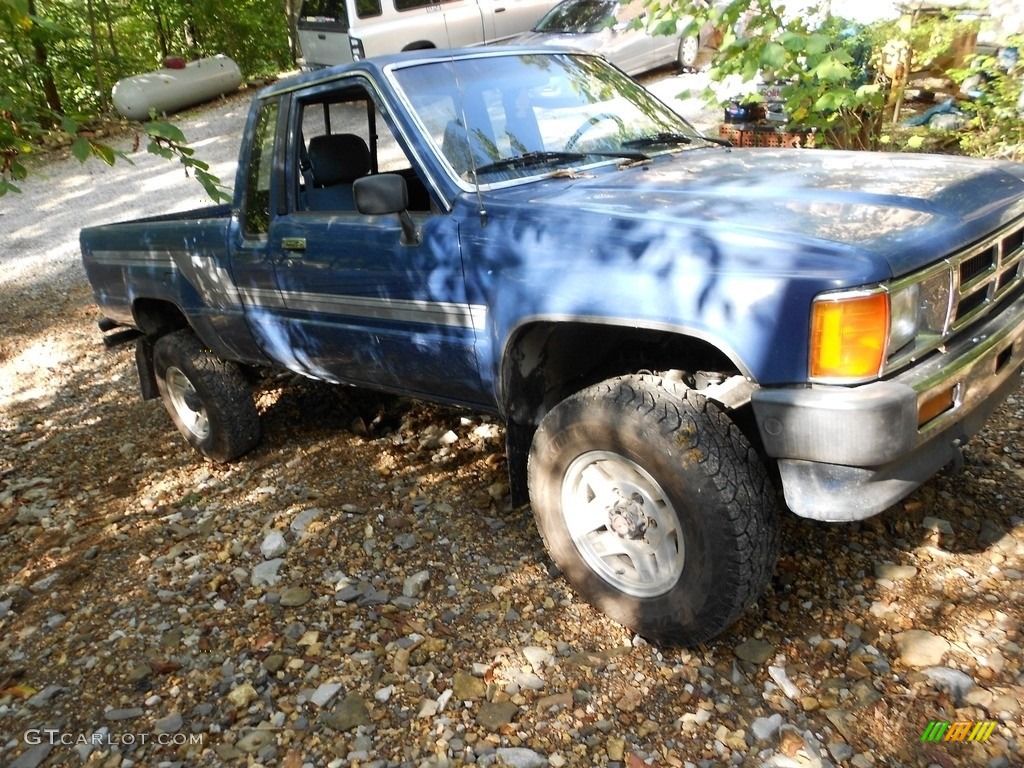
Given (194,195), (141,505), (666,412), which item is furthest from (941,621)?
(194,195)

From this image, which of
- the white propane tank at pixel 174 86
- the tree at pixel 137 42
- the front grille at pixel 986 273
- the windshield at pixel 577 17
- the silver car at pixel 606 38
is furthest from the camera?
the tree at pixel 137 42

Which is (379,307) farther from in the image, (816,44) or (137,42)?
(137,42)

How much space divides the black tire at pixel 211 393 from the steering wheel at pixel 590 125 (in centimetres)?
230

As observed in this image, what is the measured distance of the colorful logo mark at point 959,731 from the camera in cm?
226

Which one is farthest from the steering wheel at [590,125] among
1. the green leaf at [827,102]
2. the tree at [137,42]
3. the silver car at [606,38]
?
the tree at [137,42]

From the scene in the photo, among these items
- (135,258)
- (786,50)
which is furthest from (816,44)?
(135,258)

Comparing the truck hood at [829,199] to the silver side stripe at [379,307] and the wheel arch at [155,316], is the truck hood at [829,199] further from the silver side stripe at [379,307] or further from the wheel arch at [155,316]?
the wheel arch at [155,316]

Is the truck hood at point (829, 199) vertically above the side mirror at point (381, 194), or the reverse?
the side mirror at point (381, 194)

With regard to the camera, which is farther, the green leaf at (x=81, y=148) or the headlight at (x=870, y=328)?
the green leaf at (x=81, y=148)

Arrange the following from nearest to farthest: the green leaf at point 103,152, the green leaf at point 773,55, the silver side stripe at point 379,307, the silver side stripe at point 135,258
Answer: the silver side stripe at point 379,307 → the green leaf at point 103,152 → the silver side stripe at point 135,258 → the green leaf at point 773,55

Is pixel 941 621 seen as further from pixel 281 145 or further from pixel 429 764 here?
pixel 281 145

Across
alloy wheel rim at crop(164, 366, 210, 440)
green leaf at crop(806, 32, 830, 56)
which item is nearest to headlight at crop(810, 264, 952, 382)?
green leaf at crop(806, 32, 830, 56)

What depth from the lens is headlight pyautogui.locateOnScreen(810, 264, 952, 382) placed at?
2133mm

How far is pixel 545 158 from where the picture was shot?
3217 millimetres
